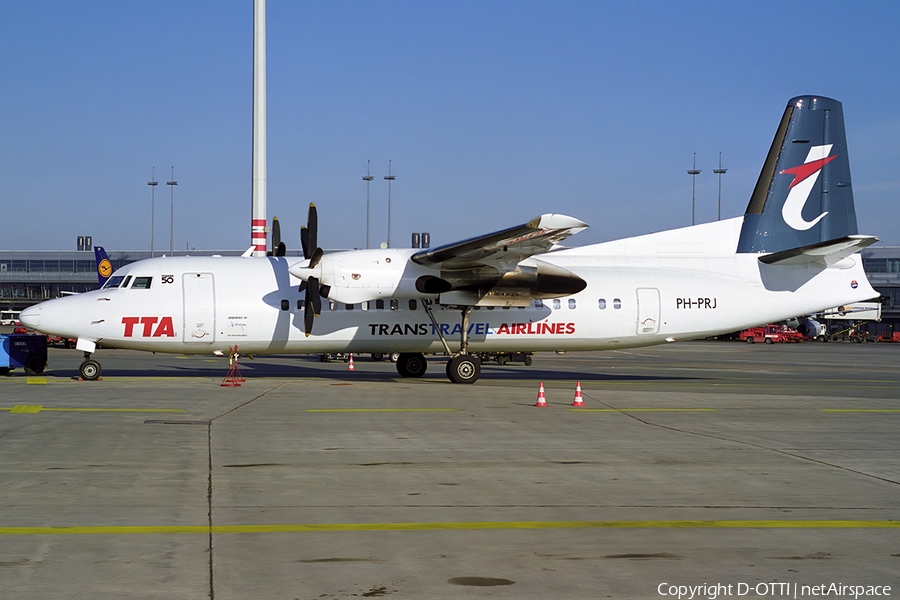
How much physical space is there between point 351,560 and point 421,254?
1458cm

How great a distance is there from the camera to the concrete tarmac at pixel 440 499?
5586 mm

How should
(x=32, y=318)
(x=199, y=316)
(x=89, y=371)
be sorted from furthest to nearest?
(x=89, y=371), (x=199, y=316), (x=32, y=318)

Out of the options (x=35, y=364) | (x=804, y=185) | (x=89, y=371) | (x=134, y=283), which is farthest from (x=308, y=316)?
(x=804, y=185)

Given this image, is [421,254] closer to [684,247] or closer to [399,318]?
[399,318]

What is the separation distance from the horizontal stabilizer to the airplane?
6 cm

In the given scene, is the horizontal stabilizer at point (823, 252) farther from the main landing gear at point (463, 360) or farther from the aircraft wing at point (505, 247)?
the main landing gear at point (463, 360)

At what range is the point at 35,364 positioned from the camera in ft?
77.4

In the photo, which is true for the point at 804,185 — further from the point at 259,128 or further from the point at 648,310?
the point at 259,128

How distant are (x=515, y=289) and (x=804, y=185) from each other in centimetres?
1015

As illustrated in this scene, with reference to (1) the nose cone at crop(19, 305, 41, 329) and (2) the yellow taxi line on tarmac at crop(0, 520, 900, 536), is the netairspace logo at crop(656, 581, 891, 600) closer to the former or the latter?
(2) the yellow taxi line on tarmac at crop(0, 520, 900, 536)

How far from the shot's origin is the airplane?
66.9 ft

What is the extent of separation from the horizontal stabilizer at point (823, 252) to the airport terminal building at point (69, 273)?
71603 millimetres

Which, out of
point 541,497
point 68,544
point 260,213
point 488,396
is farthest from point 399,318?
point 260,213

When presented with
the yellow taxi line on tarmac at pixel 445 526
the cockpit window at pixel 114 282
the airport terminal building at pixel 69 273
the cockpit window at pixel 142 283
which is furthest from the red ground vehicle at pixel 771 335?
the yellow taxi line on tarmac at pixel 445 526
